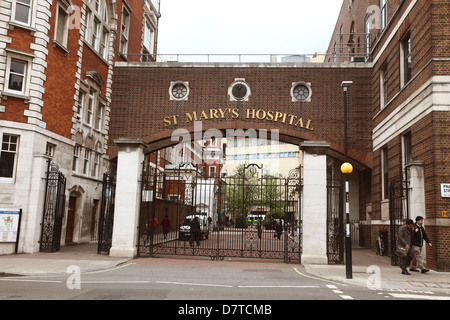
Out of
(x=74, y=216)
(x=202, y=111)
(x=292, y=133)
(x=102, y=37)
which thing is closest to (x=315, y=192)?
(x=292, y=133)

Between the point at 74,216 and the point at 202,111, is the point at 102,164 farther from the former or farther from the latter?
the point at 202,111

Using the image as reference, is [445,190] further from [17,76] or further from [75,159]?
[75,159]

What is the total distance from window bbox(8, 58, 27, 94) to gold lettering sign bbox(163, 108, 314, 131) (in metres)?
7.87

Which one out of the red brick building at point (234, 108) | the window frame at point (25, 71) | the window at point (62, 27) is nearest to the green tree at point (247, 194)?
the red brick building at point (234, 108)

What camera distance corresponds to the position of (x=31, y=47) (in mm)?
18969

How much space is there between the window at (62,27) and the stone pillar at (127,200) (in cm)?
709

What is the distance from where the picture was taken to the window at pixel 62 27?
2114cm

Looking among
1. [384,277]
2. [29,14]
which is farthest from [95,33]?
[384,277]

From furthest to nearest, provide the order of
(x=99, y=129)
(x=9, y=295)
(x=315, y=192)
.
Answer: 1. (x=99, y=129)
2. (x=315, y=192)
3. (x=9, y=295)

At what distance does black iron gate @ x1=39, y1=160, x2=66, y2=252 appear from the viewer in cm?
1866

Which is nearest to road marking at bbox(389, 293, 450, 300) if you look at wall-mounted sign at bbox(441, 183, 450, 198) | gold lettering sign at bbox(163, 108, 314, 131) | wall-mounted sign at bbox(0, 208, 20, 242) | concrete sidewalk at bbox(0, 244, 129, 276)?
wall-mounted sign at bbox(441, 183, 450, 198)

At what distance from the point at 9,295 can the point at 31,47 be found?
44.6 feet

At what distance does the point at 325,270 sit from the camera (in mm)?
14414
